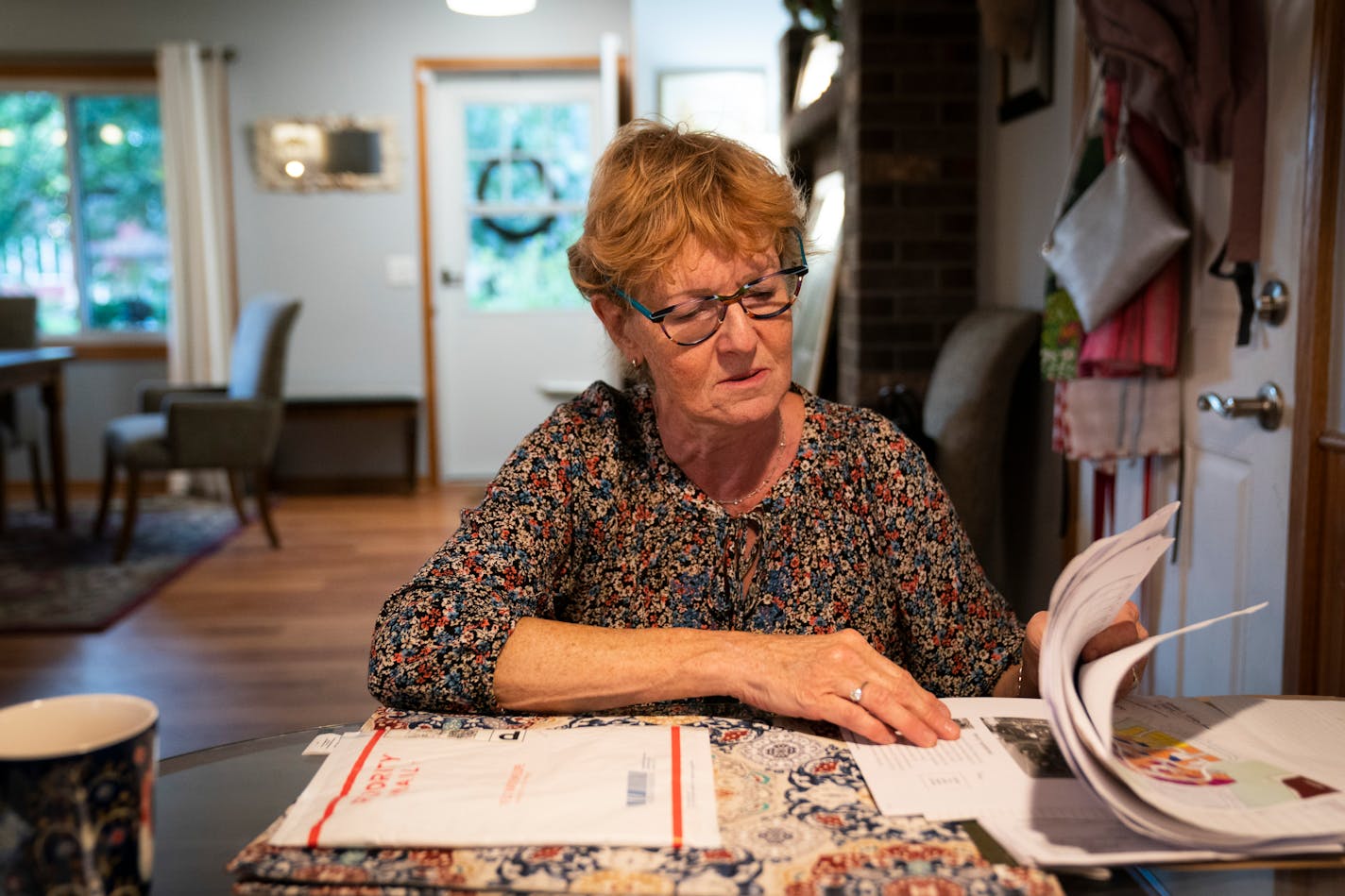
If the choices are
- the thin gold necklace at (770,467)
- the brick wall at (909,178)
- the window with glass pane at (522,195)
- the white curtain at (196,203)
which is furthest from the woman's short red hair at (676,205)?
the white curtain at (196,203)

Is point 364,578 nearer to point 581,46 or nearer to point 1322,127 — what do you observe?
point 581,46

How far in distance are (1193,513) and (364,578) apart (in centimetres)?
324

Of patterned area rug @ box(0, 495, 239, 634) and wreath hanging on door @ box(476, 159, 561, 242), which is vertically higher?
wreath hanging on door @ box(476, 159, 561, 242)

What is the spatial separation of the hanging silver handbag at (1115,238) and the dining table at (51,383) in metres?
3.97

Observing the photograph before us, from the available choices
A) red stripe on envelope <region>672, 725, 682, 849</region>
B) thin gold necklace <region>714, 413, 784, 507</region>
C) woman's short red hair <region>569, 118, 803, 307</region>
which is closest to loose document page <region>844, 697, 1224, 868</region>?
red stripe on envelope <region>672, 725, 682, 849</region>

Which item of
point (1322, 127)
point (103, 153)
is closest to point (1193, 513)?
point (1322, 127)

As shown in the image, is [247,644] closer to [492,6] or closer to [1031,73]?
[492,6]

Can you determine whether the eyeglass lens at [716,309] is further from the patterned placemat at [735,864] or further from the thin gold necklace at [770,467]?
the patterned placemat at [735,864]

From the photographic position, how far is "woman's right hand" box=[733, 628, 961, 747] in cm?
90

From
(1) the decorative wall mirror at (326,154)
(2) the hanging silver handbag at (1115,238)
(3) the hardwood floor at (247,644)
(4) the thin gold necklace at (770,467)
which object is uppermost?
(1) the decorative wall mirror at (326,154)

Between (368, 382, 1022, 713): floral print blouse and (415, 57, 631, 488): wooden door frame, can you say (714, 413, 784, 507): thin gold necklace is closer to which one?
(368, 382, 1022, 713): floral print blouse

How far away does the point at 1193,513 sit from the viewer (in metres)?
1.89

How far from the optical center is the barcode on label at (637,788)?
2.54 feet

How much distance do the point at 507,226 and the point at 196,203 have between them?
156 cm
